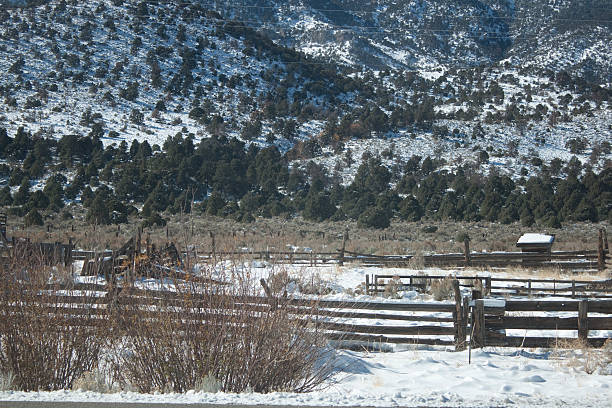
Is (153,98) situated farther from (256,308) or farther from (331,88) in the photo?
(256,308)

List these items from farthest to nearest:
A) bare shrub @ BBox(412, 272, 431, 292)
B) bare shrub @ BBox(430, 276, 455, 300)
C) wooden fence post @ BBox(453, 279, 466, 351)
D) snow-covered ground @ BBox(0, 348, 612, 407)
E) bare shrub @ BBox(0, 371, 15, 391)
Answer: bare shrub @ BBox(412, 272, 431, 292) → bare shrub @ BBox(430, 276, 455, 300) → wooden fence post @ BBox(453, 279, 466, 351) → bare shrub @ BBox(0, 371, 15, 391) → snow-covered ground @ BBox(0, 348, 612, 407)

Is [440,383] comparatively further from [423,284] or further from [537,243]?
[537,243]

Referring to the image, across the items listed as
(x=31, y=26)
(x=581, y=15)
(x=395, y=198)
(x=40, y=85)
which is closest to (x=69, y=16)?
(x=31, y=26)

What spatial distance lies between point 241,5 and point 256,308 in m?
174

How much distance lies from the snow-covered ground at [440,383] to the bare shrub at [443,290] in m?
6.36

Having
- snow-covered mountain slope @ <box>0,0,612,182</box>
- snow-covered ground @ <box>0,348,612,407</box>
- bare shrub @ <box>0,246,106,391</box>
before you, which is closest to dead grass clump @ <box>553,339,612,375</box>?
snow-covered ground @ <box>0,348,612,407</box>

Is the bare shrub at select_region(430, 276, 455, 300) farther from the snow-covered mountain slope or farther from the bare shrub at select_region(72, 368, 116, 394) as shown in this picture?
the snow-covered mountain slope

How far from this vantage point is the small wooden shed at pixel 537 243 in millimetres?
26453

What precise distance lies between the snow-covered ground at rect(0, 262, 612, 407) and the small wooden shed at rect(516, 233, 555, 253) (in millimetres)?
17026

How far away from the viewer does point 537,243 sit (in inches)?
1048

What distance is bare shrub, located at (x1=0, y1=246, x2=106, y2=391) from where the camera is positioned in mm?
6777

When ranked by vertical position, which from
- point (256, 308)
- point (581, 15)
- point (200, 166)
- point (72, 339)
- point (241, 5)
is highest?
point (241, 5)

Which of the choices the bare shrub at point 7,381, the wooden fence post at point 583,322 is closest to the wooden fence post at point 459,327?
the wooden fence post at point 583,322

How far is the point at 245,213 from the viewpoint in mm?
47562
